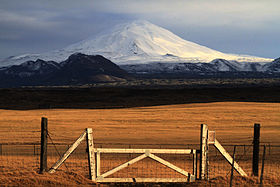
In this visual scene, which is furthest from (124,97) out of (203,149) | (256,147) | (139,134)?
(203,149)

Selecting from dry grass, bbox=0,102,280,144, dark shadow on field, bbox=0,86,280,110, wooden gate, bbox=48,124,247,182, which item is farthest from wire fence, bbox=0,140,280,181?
dark shadow on field, bbox=0,86,280,110

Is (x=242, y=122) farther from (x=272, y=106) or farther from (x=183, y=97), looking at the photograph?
(x=183, y=97)

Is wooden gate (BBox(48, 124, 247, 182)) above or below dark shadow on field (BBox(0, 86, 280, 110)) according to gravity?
below

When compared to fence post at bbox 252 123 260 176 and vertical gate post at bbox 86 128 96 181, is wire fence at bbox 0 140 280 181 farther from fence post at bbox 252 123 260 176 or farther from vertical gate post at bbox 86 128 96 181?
vertical gate post at bbox 86 128 96 181

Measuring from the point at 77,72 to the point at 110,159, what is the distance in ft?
601

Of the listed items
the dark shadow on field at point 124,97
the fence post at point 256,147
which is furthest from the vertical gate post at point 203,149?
the dark shadow on field at point 124,97

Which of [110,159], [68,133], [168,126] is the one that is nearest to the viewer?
[110,159]

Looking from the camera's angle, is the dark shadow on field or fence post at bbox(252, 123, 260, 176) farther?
the dark shadow on field

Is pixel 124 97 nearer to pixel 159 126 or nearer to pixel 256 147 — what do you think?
pixel 159 126

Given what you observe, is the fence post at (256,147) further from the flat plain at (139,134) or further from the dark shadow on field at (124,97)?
the dark shadow on field at (124,97)

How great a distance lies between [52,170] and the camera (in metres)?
12.1

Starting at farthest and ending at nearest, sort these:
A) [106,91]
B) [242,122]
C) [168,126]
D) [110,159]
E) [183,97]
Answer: [106,91]
[183,97]
[242,122]
[168,126]
[110,159]

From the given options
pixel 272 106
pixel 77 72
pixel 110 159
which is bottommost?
pixel 110 159

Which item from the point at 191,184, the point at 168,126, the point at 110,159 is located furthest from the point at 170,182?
the point at 168,126
